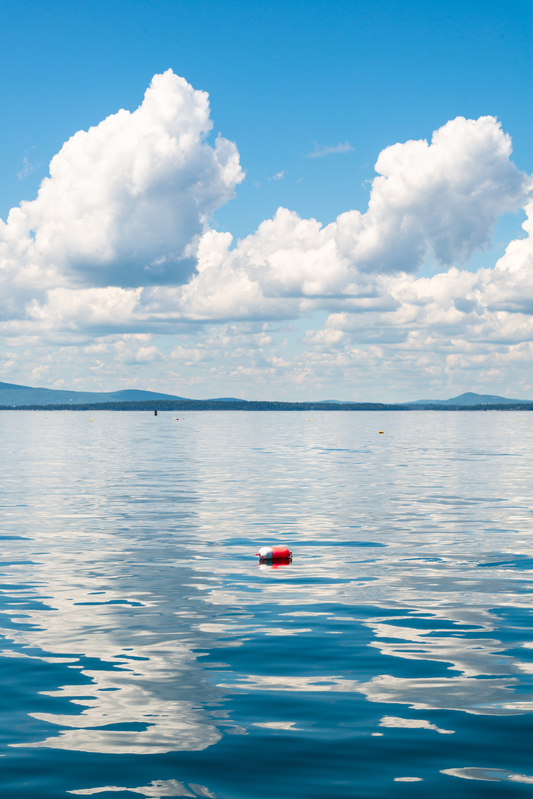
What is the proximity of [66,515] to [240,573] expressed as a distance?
17.4m

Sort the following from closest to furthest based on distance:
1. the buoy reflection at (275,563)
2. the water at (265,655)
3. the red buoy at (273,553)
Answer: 1. the water at (265,655)
2. the buoy reflection at (275,563)
3. the red buoy at (273,553)

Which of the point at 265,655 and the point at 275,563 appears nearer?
the point at 265,655

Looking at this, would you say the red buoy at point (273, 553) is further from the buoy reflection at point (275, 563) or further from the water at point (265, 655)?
the water at point (265, 655)

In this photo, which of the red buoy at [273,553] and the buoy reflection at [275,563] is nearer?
the buoy reflection at [275,563]

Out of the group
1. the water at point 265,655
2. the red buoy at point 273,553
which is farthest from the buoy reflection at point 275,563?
the water at point 265,655

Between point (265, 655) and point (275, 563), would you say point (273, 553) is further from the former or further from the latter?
point (265, 655)

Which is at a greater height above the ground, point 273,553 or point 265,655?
point 273,553

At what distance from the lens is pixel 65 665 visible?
17094 mm

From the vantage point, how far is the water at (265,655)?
12078mm

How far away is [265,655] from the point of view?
58.3ft

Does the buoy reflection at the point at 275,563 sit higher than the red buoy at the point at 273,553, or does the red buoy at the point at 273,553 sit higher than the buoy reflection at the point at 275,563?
the red buoy at the point at 273,553

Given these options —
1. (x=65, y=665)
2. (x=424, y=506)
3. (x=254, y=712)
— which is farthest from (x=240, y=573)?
(x=424, y=506)

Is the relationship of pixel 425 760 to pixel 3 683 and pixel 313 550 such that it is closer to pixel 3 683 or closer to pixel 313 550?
pixel 3 683

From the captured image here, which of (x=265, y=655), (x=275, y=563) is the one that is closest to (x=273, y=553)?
(x=275, y=563)
